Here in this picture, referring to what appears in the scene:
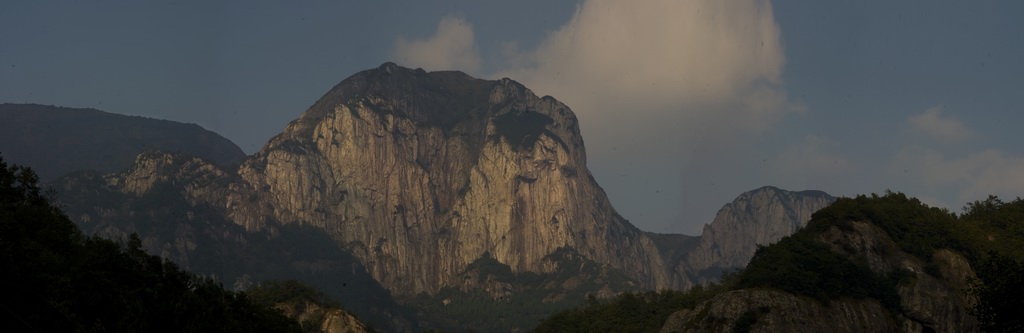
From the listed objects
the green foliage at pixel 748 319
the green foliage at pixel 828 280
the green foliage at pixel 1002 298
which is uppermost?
the green foliage at pixel 828 280

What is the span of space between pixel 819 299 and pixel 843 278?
9.68 meters

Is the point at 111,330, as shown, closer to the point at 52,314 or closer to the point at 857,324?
the point at 52,314

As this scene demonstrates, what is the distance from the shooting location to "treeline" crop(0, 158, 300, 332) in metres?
94.8

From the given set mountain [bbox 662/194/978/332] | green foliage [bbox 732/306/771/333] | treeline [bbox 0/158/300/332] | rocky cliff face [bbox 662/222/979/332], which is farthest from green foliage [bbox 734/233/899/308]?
treeline [bbox 0/158/300/332]

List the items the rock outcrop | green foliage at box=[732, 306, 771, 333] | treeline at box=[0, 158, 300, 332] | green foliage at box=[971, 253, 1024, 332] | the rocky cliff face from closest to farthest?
green foliage at box=[971, 253, 1024, 332] < treeline at box=[0, 158, 300, 332] < the rock outcrop < green foliage at box=[732, 306, 771, 333] < the rocky cliff face

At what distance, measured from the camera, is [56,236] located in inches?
4724

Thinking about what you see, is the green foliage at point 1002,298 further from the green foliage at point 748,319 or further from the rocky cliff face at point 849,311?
the green foliage at point 748,319

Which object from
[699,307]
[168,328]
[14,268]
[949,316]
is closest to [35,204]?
[168,328]

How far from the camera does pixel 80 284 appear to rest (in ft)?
348

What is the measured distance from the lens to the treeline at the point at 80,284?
3730 inches

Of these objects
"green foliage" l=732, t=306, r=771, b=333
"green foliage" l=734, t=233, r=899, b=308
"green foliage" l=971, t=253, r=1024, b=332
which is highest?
"green foliage" l=734, t=233, r=899, b=308

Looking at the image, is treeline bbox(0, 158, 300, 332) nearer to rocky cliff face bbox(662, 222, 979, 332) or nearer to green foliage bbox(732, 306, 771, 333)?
green foliage bbox(732, 306, 771, 333)

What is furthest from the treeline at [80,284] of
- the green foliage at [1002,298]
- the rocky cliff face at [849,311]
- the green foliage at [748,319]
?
the rocky cliff face at [849,311]

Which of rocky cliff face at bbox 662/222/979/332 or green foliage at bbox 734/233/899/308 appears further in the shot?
green foliage at bbox 734/233/899/308
